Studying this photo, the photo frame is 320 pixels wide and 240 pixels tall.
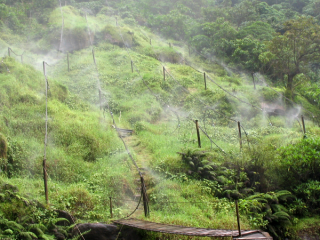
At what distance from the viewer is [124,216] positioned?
920 centimetres

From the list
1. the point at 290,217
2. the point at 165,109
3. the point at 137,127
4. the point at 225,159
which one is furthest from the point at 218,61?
the point at 290,217

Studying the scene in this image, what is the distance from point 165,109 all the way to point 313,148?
9.29 m

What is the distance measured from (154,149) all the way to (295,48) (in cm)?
1371

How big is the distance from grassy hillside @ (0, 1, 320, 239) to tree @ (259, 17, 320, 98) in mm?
2031

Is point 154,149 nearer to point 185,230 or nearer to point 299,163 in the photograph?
point 299,163

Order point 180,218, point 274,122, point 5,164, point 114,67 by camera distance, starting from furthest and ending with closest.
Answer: point 114,67, point 274,122, point 5,164, point 180,218

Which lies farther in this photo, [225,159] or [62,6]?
[62,6]

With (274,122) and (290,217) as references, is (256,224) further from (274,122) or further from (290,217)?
(274,122)

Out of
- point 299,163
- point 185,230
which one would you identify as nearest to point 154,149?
point 299,163

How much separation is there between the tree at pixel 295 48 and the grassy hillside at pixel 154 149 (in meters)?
2.03

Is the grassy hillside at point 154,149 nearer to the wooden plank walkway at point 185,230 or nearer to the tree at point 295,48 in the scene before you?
the wooden plank walkway at point 185,230

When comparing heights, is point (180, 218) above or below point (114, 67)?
below

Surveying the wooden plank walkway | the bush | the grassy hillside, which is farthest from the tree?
the wooden plank walkway

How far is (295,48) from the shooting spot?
21.5 meters
